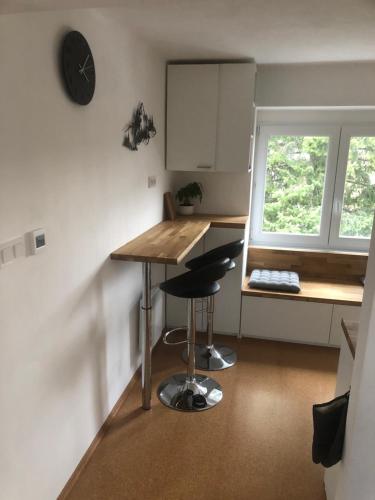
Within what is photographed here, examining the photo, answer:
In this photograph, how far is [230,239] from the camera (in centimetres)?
328

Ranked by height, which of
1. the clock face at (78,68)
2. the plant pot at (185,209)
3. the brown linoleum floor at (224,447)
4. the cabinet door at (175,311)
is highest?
the clock face at (78,68)

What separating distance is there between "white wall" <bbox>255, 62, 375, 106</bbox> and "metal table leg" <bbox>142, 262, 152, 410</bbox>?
1991mm

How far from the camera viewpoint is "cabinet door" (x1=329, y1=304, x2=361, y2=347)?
10.5 feet

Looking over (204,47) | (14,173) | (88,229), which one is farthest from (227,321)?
(14,173)

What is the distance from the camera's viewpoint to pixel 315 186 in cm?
368

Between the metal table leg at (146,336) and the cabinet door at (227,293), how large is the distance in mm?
1175

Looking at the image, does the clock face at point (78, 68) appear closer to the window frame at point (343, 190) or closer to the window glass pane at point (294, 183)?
the window glass pane at point (294, 183)

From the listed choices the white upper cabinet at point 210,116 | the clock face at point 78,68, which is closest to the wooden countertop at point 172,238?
the white upper cabinet at point 210,116

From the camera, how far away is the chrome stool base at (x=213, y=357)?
118 inches

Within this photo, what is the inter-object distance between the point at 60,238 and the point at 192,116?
1.92m

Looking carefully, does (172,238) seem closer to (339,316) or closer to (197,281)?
Answer: (197,281)

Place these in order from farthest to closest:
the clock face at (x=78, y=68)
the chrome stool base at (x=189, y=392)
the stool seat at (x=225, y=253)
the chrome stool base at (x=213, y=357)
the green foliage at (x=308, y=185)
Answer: the green foliage at (x=308, y=185)
the chrome stool base at (x=213, y=357)
the stool seat at (x=225, y=253)
the chrome stool base at (x=189, y=392)
the clock face at (x=78, y=68)

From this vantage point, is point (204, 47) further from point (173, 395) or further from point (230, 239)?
point (173, 395)

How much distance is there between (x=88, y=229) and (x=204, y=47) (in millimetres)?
1636
